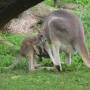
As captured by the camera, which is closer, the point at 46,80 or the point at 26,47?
the point at 46,80

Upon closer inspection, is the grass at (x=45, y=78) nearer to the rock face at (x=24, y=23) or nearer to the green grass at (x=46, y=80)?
the green grass at (x=46, y=80)

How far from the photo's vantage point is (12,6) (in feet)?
16.4

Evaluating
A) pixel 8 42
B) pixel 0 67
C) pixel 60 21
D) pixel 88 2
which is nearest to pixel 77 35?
pixel 60 21

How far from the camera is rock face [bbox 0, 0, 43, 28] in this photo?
4973mm

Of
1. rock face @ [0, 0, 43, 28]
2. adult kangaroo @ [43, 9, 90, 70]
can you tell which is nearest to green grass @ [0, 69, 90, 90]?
adult kangaroo @ [43, 9, 90, 70]

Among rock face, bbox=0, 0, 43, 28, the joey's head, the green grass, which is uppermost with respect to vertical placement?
rock face, bbox=0, 0, 43, 28

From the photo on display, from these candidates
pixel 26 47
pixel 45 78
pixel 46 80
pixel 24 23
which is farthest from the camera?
pixel 24 23

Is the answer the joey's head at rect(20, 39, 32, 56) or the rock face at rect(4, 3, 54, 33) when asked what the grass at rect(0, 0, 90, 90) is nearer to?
the joey's head at rect(20, 39, 32, 56)

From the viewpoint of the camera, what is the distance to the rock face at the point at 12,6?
16.3ft

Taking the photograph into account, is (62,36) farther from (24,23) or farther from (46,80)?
(24,23)

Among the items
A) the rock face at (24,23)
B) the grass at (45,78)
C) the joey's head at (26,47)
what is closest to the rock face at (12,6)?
the grass at (45,78)

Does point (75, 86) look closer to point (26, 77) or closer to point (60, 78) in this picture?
point (60, 78)

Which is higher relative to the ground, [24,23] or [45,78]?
[24,23]

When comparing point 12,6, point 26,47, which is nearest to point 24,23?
point 26,47
